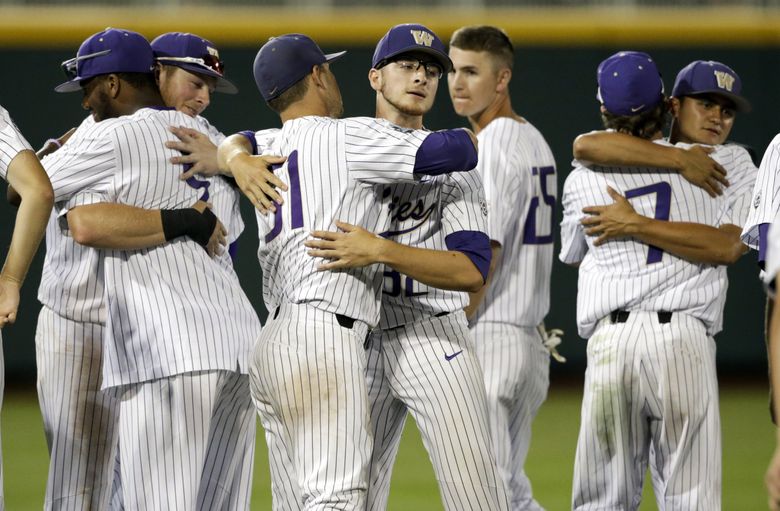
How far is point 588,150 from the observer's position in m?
4.71

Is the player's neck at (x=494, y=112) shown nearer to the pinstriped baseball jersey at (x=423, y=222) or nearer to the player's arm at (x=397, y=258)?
the pinstriped baseball jersey at (x=423, y=222)

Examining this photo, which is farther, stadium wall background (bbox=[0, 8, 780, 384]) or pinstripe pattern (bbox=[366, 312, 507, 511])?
stadium wall background (bbox=[0, 8, 780, 384])

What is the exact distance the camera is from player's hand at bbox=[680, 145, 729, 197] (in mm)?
4625

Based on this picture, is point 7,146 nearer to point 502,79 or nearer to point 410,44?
point 410,44

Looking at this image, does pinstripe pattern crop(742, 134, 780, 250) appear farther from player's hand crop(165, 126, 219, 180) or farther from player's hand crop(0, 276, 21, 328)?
player's hand crop(0, 276, 21, 328)

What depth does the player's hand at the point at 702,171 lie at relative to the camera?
462cm

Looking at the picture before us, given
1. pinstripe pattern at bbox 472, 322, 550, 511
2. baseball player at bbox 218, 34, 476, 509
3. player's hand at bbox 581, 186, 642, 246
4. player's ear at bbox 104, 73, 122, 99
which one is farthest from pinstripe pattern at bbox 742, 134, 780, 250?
player's ear at bbox 104, 73, 122, 99

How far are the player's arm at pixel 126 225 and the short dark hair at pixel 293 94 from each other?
1.97 feet

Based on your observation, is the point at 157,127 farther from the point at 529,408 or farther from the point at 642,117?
the point at 529,408

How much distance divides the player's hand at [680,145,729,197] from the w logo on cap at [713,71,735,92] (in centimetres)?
28

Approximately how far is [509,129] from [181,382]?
2342 millimetres

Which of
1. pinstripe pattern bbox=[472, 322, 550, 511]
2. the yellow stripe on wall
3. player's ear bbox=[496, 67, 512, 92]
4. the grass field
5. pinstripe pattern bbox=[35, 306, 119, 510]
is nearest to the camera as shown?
pinstripe pattern bbox=[35, 306, 119, 510]

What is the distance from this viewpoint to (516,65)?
11.6 m

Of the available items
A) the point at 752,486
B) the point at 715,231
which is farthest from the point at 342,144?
the point at 752,486
